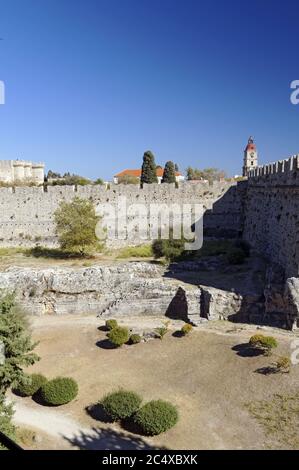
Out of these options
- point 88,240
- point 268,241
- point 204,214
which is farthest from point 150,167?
point 268,241

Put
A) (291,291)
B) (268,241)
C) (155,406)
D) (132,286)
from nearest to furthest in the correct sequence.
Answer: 1. (155,406)
2. (291,291)
3. (132,286)
4. (268,241)

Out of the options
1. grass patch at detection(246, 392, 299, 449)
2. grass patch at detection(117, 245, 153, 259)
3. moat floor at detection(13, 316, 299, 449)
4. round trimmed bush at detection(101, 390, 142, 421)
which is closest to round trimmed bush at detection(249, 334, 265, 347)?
moat floor at detection(13, 316, 299, 449)

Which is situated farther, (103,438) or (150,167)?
(150,167)

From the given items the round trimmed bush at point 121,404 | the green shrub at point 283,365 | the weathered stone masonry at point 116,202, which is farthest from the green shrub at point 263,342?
the weathered stone masonry at point 116,202

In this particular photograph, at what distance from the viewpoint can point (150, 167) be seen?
1767 inches

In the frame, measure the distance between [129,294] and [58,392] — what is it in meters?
7.98

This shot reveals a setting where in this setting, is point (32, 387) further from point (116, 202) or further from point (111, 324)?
point (116, 202)

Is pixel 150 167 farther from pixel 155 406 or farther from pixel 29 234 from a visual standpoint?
pixel 155 406

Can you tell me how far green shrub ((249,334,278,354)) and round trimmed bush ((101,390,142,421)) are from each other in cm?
504

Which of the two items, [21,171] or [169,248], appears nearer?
[169,248]

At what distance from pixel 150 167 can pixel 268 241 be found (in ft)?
77.1

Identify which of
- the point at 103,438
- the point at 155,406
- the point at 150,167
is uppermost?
the point at 150,167

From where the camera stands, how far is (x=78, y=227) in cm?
2756

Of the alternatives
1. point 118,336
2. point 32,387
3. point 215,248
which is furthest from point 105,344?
point 215,248
